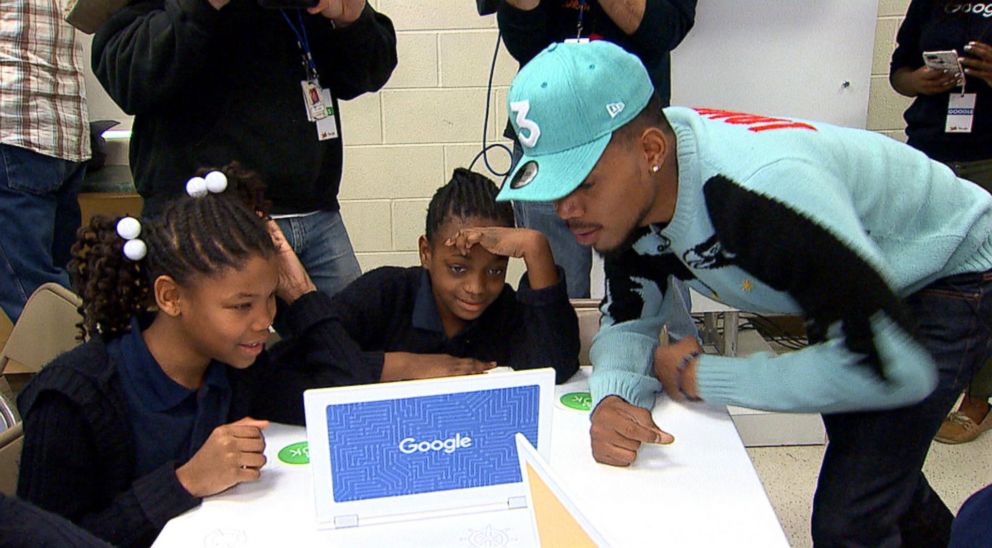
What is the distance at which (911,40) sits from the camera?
2.66 metres

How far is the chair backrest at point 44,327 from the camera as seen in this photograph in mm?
1705

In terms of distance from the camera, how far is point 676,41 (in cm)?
194

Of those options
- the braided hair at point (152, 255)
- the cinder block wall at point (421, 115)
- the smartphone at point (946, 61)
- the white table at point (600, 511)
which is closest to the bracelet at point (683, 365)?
the white table at point (600, 511)

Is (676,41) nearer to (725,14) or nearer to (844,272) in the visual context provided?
(725,14)

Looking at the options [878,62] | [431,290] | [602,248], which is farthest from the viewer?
[878,62]

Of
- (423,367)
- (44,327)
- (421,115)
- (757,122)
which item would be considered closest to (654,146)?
(757,122)

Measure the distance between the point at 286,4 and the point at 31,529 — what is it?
3.76ft

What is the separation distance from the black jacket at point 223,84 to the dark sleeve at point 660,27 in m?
0.54

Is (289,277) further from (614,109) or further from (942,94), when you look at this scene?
(942,94)

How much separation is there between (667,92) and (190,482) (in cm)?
144

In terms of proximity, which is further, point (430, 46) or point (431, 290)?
point (430, 46)

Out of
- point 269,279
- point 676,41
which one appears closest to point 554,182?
point 269,279

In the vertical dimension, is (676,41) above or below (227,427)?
above

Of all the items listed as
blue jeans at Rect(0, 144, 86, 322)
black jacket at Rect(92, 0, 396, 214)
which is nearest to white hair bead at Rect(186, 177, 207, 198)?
black jacket at Rect(92, 0, 396, 214)
